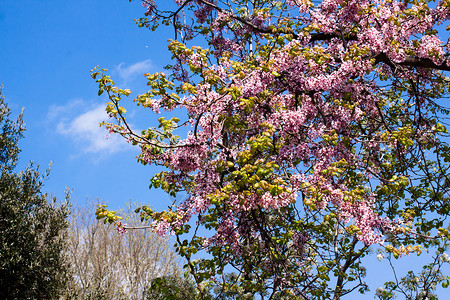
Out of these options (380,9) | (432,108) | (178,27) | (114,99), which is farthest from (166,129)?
(432,108)

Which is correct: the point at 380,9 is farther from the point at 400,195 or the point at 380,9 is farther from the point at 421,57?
the point at 400,195

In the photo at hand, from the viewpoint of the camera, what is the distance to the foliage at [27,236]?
36.3ft

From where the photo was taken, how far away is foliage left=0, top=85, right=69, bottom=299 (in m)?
11.1

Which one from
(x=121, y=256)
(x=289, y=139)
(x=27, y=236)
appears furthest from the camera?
(x=121, y=256)

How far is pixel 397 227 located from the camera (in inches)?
260

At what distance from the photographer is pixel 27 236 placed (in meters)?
11.5

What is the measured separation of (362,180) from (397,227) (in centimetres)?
206

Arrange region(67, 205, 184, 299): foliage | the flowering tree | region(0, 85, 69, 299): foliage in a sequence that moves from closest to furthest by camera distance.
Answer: the flowering tree < region(0, 85, 69, 299): foliage < region(67, 205, 184, 299): foliage

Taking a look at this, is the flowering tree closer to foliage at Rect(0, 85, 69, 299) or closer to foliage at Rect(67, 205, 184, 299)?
foliage at Rect(0, 85, 69, 299)

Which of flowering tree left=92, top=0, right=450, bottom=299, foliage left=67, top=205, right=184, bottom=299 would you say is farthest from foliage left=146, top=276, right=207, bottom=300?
foliage left=67, top=205, right=184, bottom=299

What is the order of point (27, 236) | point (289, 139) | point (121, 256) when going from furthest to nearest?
point (121, 256), point (27, 236), point (289, 139)

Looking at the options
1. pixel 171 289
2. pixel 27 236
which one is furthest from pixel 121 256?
pixel 171 289

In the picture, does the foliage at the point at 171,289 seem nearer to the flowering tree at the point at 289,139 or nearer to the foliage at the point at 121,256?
the flowering tree at the point at 289,139

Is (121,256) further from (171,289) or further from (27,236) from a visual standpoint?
(171,289)
